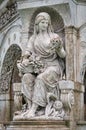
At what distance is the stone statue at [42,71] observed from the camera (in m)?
10.6

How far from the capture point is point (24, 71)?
35.5 feet

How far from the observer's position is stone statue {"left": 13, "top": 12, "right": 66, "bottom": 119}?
34.8ft

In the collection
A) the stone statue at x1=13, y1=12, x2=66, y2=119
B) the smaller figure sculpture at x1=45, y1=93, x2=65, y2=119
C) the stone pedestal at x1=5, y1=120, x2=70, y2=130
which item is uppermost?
the stone statue at x1=13, y1=12, x2=66, y2=119

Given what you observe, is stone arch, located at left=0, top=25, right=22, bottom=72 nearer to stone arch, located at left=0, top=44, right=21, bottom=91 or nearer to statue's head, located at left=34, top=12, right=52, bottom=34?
stone arch, located at left=0, top=44, right=21, bottom=91

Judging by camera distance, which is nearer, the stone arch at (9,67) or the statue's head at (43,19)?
the statue's head at (43,19)

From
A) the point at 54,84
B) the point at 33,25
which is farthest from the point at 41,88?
the point at 33,25

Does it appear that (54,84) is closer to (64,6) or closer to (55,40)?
(55,40)

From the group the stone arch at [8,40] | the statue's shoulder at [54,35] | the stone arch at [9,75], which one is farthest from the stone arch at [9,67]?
the statue's shoulder at [54,35]

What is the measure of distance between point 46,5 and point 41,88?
6.51 feet

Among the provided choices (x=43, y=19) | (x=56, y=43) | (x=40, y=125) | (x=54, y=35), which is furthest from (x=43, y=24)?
(x=40, y=125)

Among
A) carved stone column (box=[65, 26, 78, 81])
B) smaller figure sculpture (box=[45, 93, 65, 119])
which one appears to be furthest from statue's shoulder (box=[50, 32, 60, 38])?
smaller figure sculpture (box=[45, 93, 65, 119])

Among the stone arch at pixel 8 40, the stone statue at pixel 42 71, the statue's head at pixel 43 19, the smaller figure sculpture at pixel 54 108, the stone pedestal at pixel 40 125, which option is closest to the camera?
the stone pedestal at pixel 40 125

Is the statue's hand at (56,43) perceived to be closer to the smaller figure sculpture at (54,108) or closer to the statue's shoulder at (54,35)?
the statue's shoulder at (54,35)

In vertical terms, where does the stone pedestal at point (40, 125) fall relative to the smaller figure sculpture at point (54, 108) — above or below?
below
